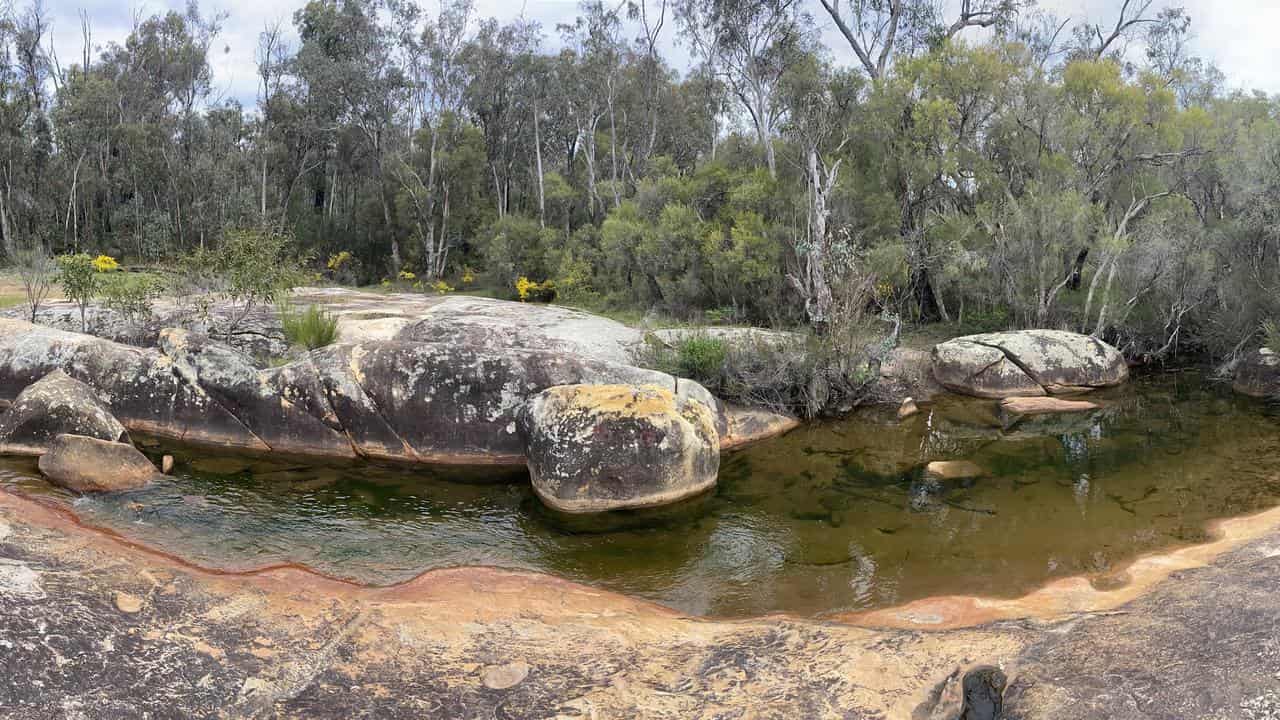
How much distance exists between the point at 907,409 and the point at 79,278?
1592cm

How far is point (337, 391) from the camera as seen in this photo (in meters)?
11.3

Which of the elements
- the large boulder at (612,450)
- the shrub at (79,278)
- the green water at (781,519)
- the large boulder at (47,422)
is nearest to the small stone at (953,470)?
the green water at (781,519)

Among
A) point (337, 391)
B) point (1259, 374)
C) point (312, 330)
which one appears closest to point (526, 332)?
point (312, 330)

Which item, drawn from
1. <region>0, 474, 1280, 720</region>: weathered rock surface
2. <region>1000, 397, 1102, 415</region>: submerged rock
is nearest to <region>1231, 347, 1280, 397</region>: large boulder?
<region>1000, 397, 1102, 415</region>: submerged rock

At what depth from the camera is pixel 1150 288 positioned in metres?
17.4

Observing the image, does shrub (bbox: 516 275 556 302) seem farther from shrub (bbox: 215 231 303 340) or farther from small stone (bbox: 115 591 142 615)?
small stone (bbox: 115 591 142 615)

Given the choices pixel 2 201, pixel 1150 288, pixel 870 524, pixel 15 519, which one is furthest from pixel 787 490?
pixel 2 201

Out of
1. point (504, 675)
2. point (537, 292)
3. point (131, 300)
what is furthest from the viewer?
point (537, 292)

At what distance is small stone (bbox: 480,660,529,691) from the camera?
4.83m

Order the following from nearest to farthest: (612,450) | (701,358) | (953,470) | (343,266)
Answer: (612,450) < (953,470) < (701,358) < (343,266)

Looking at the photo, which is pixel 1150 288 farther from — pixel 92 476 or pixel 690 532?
pixel 92 476

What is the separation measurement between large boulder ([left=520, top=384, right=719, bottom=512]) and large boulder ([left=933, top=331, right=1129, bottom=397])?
26.9 ft

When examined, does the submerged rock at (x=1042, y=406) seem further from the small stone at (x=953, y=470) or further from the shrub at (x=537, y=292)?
the shrub at (x=537, y=292)

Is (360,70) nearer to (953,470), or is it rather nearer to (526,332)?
(526,332)
